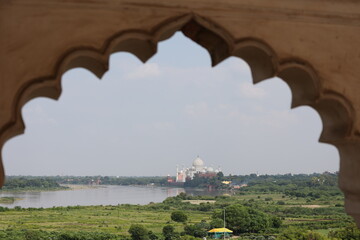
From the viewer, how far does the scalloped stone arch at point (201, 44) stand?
3.96 feet

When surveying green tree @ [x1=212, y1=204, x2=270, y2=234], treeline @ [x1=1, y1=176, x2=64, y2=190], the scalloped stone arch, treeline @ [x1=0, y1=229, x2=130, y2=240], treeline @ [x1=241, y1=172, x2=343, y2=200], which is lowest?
treeline @ [x1=0, y1=229, x2=130, y2=240]

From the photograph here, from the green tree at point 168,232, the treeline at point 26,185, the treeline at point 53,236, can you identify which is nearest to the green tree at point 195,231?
the green tree at point 168,232

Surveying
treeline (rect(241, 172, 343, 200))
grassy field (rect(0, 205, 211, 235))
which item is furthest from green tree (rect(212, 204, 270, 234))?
treeline (rect(241, 172, 343, 200))

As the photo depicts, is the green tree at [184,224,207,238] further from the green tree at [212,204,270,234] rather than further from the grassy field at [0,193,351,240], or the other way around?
the green tree at [212,204,270,234]

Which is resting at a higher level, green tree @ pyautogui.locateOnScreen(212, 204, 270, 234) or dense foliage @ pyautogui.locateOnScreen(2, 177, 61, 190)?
dense foliage @ pyautogui.locateOnScreen(2, 177, 61, 190)

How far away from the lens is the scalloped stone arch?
3.96 ft

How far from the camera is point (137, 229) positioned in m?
30.6

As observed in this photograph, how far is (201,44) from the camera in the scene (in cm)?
137

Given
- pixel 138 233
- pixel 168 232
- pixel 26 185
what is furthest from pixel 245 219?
pixel 26 185

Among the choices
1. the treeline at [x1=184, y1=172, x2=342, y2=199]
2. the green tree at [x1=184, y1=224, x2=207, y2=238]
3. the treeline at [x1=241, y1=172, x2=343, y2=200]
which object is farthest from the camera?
the treeline at [x1=184, y1=172, x2=342, y2=199]

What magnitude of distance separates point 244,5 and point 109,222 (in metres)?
38.4

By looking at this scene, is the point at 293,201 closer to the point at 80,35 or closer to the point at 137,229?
the point at 137,229

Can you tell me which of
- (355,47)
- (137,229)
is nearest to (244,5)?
(355,47)

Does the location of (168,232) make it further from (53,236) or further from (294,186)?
(294,186)
